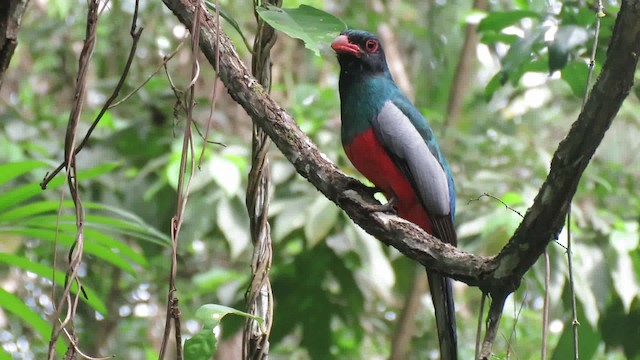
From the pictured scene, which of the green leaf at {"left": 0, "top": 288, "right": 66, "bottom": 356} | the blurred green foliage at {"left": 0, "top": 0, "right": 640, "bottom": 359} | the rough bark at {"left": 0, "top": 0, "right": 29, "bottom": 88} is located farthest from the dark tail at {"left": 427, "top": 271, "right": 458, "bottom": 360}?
the rough bark at {"left": 0, "top": 0, "right": 29, "bottom": 88}

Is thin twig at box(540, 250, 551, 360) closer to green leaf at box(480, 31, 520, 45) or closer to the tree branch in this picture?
the tree branch

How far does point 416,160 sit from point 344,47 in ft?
2.10

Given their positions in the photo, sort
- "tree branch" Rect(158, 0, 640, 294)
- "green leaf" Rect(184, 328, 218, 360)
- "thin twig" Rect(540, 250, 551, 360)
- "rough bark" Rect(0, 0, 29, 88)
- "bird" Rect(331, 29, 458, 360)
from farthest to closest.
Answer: "bird" Rect(331, 29, 458, 360) → "rough bark" Rect(0, 0, 29, 88) → "thin twig" Rect(540, 250, 551, 360) → "green leaf" Rect(184, 328, 218, 360) → "tree branch" Rect(158, 0, 640, 294)

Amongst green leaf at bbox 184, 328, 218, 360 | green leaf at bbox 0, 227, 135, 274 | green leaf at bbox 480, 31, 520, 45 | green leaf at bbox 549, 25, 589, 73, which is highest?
green leaf at bbox 480, 31, 520, 45

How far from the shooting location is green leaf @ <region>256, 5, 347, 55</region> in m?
1.77

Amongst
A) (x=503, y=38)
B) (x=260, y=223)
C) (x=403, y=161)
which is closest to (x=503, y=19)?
(x=503, y=38)

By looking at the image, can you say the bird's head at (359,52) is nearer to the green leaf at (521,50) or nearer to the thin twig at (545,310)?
the green leaf at (521,50)

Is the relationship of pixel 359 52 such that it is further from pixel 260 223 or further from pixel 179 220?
pixel 179 220

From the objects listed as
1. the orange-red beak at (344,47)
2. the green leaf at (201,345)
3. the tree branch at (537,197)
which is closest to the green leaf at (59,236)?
the tree branch at (537,197)

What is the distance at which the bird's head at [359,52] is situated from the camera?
3156 mm

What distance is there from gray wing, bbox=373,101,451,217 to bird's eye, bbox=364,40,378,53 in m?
0.42

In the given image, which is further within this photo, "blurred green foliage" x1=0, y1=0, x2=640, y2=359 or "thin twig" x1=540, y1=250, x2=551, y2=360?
"blurred green foliage" x1=0, y1=0, x2=640, y2=359

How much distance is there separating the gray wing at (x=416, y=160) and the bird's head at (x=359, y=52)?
360mm

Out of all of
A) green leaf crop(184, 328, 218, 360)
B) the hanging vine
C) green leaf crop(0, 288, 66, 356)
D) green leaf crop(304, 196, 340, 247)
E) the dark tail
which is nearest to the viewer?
green leaf crop(184, 328, 218, 360)
